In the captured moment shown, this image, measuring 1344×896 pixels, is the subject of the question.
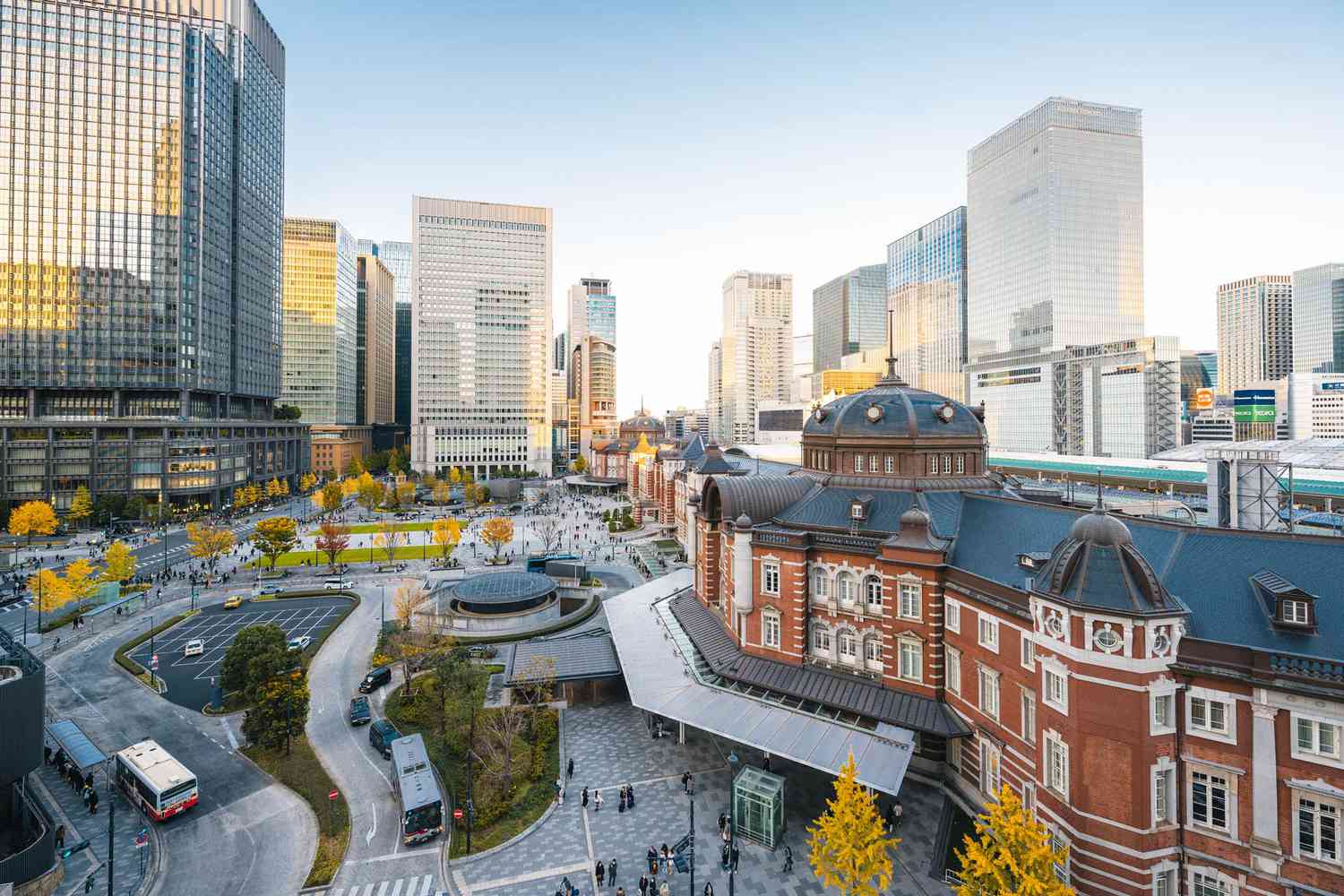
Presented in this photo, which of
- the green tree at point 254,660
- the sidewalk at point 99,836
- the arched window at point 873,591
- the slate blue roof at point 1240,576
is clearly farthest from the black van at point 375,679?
the slate blue roof at point 1240,576

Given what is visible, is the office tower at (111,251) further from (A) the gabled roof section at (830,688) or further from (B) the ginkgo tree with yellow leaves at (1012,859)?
(B) the ginkgo tree with yellow leaves at (1012,859)

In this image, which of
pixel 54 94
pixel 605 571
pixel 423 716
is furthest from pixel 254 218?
pixel 423 716

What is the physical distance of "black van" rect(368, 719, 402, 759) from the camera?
3923 centimetres

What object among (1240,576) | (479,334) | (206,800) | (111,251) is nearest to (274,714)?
(206,800)

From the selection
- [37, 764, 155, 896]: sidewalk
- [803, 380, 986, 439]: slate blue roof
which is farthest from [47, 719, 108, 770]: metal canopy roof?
[803, 380, 986, 439]: slate blue roof

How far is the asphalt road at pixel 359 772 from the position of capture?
28672 millimetres

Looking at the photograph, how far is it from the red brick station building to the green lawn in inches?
2485

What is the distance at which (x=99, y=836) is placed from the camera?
31.6 meters

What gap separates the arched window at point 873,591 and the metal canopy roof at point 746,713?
678 cm

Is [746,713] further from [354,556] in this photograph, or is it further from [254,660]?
[354,556]

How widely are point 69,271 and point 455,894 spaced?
141 metres

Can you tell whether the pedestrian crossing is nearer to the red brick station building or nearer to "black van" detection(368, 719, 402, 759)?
"black van" detection(368, 719, 402, 759)

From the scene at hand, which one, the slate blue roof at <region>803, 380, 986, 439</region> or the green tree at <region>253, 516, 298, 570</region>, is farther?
the green tree at <region>253, 516, 298, 570</region>

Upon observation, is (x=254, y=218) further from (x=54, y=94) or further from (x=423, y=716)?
(x=423, y=716)
